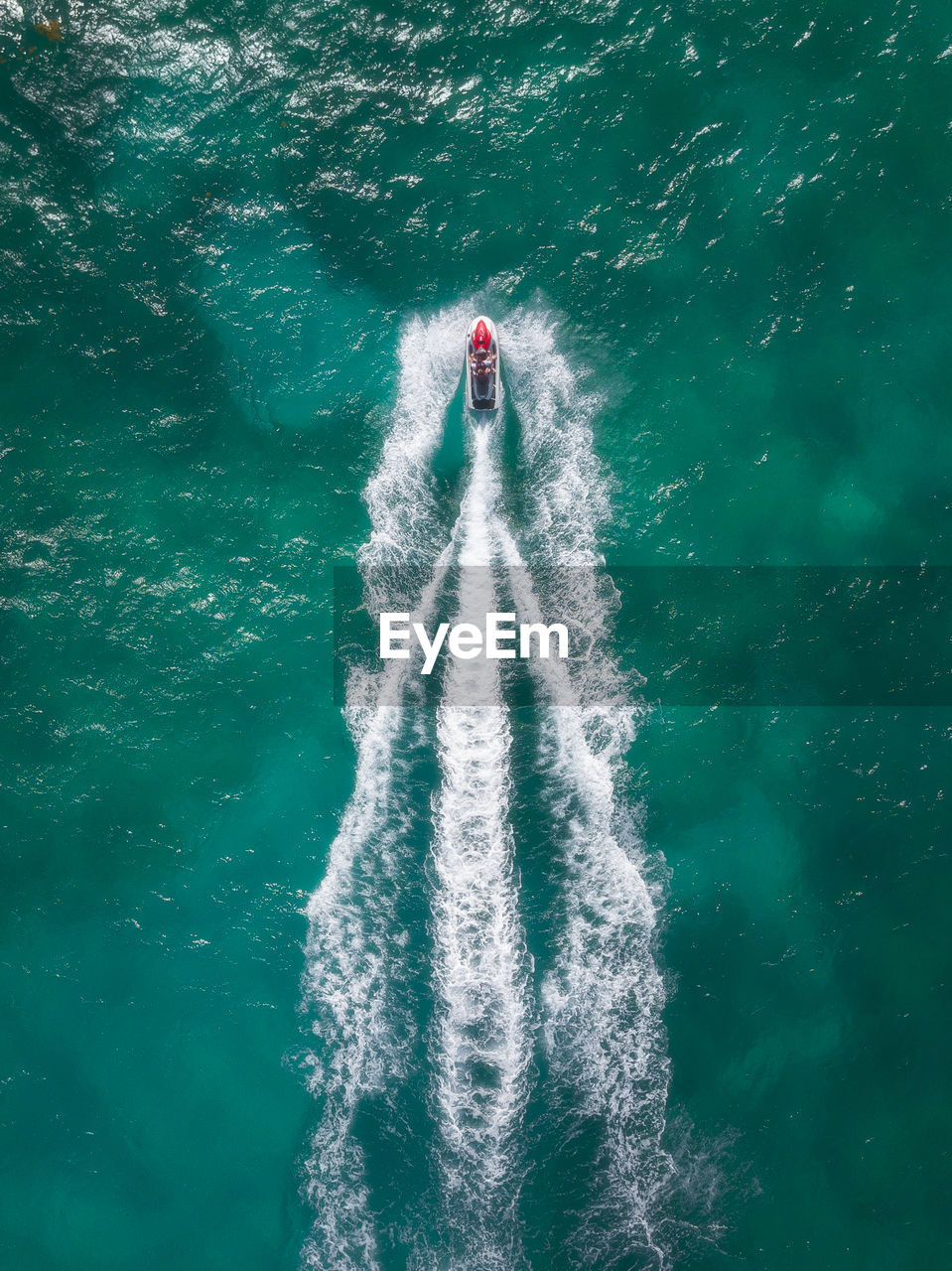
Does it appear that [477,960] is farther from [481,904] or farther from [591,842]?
[591,842]

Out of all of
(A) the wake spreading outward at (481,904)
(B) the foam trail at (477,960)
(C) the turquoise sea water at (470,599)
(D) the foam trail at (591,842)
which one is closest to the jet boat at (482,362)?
(A) the wake spreading outward at (481,904)

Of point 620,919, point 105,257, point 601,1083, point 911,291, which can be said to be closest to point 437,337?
point 105,257

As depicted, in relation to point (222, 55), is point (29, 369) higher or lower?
lower

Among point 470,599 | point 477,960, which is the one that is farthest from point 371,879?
point 470,599

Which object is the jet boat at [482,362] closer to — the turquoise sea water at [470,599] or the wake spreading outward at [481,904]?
the wake spreading outward at [481,904]

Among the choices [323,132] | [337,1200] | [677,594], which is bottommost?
[337,1200]

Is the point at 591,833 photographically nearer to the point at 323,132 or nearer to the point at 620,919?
the point at 620,919
